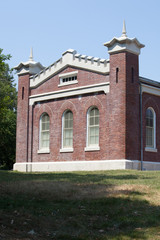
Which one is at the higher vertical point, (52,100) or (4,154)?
(52,100)

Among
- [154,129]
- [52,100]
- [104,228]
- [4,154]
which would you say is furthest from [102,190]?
[4,154]

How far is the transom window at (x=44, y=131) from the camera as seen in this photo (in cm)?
2942

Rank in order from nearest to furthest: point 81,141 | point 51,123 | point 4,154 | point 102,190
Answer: point 102,190
point 81,141
point 51,123
point 4,154

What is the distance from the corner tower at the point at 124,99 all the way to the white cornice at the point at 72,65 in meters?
0.92

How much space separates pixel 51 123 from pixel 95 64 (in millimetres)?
5323

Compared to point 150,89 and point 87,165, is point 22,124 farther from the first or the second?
point 150,89

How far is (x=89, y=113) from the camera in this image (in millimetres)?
26938

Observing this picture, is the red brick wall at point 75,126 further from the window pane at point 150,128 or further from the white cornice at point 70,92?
the window pane at point 150,128

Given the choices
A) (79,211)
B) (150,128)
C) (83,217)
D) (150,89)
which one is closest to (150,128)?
(150,128)

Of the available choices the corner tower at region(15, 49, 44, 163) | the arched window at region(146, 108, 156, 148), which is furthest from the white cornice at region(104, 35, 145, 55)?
the corner tower at region(15, 49, 44, 163)

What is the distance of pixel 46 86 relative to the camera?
98.0 feet

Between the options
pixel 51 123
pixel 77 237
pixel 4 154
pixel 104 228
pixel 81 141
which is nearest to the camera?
pixel 77 237

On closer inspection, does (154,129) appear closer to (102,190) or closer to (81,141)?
(81,141)

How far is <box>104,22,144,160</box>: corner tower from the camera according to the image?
969 inches
